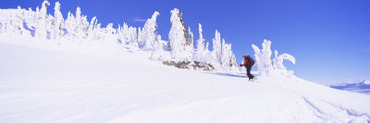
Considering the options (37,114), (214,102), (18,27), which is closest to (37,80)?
(37,114)

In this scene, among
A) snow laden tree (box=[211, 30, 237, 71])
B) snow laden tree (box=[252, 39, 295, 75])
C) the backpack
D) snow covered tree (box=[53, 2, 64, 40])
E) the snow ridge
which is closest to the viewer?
the backpack

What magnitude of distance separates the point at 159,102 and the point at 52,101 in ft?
6.56

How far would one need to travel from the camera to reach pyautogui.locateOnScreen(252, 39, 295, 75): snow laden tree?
19344mm

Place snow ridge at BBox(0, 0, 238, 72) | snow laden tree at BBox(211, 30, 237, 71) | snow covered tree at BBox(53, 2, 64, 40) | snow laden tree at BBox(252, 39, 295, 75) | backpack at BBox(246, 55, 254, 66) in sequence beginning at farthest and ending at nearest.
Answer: snow laden tree at BBox(211, 30, 237, 71) → snow covered tree at BBox(53, 2, 64, 40) → snow ridge at BBox(0, 0, 238, 72) → snow laden tree at BBox(252, 39, 295, 75) → backpack at BBox(246, 55, 254, 66)

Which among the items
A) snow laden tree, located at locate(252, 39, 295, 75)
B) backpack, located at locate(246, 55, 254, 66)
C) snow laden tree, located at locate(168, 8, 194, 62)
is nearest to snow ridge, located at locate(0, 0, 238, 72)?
snow laden tree, located at locate(168, 8, 194, 62)

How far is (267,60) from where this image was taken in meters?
20.1

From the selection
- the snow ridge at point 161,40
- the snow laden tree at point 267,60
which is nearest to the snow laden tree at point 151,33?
the snow ridge at point 161,40

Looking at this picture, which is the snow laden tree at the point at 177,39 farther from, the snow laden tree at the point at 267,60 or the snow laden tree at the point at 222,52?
the snow laden tree at the point at 267,60

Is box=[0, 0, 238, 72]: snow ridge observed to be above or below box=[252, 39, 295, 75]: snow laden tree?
above

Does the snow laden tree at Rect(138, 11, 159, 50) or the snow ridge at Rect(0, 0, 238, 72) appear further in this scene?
the snow laden tree at Rect(138, 11, 159, 50)

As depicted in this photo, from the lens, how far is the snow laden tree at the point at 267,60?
19344mm

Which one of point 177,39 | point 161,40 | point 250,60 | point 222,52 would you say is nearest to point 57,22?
point 161,40

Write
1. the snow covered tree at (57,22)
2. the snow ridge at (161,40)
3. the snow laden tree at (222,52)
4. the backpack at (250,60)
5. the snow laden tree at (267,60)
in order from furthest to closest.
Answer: the snow laden tree at (222,52) → the snow covered tree at (57,22) → the snow ridge at (161,40) → the snow laden tree at (267,60) → the backpack at (250,60)

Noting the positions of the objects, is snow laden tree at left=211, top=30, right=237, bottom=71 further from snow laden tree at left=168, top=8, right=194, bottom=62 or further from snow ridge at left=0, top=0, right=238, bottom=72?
snow laden tree at left=168, top=8, right=194, bottom=62
